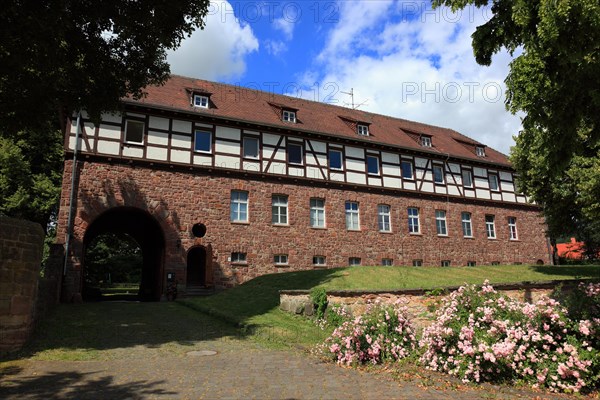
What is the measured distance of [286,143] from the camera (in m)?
21.2

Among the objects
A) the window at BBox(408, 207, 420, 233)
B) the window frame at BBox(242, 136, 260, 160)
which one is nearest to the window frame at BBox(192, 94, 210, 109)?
the window frame at BBox(242, 136, 260, 160)

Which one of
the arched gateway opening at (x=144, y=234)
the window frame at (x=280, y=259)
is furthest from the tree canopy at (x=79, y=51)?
the window frame at (x=280, y=259)

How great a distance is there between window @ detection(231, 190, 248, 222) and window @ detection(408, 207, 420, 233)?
376 inches

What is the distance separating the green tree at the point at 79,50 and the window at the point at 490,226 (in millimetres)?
22188

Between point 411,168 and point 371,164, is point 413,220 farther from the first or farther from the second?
point 371,164

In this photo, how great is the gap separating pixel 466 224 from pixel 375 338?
67.3ft

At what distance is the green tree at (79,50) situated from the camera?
8023 millimetres

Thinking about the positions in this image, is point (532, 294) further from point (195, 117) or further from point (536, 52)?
point (195, 117)

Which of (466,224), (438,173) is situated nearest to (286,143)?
(438,173)

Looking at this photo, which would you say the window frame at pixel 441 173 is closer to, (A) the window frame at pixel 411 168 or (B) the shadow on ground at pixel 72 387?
(A) the window frame at pixel 411 168

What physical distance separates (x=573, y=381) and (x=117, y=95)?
10985 millimetres

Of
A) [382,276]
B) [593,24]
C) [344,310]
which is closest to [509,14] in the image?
[593,24]

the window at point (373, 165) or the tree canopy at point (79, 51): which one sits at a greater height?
the window at point (373, 165)

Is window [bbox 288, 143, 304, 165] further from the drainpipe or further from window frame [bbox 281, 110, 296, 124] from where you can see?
the drainpipe
